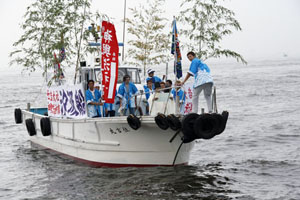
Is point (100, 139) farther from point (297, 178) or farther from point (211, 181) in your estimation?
point (297, 178)

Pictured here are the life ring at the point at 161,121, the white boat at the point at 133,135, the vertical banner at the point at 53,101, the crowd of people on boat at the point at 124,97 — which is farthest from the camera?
the vertical banner at the point at 53,101

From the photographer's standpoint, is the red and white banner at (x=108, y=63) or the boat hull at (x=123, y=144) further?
the red and white banner at (x=108, y=63)

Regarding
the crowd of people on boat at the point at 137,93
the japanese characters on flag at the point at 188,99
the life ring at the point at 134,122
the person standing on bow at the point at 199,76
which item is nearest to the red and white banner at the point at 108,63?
the crowd of people on boat at the point at 137,93

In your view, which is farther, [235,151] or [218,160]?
[235,151]

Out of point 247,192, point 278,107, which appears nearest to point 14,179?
Answer: point 247,192

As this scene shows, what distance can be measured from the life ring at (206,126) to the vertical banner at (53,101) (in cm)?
602

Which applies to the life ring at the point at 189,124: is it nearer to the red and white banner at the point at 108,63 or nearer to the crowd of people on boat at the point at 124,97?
the crowd of people on boat at the point at 124,97

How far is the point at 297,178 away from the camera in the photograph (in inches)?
494

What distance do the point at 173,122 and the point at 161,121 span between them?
323 mm

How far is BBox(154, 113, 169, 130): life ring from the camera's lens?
11119 millimetres

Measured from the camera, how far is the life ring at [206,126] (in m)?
10.8

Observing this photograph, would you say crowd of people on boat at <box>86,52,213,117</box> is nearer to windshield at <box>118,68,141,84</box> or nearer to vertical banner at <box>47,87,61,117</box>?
windshield at <box>118,68,141,84</box>

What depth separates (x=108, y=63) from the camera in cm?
1225

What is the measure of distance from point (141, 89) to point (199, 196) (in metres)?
4.89
